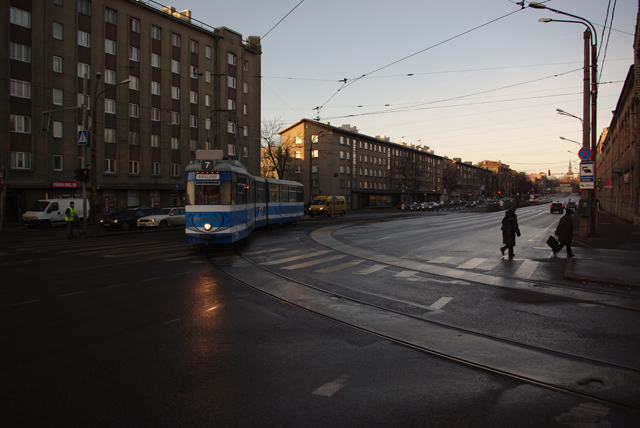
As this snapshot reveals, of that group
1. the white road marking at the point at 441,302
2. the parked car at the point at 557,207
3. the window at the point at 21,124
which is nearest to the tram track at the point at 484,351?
the white road marking at the point at 441,302

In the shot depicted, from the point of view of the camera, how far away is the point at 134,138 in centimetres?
3919

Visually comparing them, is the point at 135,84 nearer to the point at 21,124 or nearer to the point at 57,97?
the point at 57,97

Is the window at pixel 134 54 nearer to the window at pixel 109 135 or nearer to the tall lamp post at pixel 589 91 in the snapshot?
the window at pixel 109 135

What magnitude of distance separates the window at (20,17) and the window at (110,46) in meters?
6.07

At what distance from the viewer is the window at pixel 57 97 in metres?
32.7

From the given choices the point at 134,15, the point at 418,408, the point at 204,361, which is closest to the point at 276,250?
the point at 204,361

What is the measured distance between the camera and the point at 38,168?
32000 millimetres

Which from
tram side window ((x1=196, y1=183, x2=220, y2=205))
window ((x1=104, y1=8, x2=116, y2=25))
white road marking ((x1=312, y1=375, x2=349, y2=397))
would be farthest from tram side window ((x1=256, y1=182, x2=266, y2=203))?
window ((x1=104, y1=8, x2=116, y2=25))

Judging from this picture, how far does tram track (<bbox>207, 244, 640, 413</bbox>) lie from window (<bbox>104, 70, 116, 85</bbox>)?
35.6m

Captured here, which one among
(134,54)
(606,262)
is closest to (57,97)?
(134,54)

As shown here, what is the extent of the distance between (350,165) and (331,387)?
72922 mm

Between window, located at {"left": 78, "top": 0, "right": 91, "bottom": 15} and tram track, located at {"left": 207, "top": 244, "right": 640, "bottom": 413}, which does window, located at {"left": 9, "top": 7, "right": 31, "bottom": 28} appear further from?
tram track, located at {"left": 207, "top": 244, "right": 640, "bottom": 413}

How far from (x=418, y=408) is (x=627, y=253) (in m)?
14.3

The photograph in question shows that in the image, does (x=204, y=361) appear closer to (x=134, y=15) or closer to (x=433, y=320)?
(x=433, y=320)
